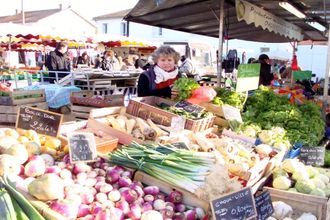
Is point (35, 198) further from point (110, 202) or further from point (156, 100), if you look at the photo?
point (156, 100)

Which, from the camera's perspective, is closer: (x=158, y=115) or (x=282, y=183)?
(x=282, y=183)

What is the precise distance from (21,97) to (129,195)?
4259 millimetres

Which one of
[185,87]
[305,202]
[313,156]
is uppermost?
[185,87]

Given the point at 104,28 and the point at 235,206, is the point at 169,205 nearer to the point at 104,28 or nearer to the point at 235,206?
the point at 235,206

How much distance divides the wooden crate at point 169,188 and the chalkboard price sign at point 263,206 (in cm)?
44

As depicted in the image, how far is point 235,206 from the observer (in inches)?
90.1

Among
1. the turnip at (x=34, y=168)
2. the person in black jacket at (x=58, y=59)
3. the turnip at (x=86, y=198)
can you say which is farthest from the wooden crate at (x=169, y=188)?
the person in black jacket at (x=58, y=59)

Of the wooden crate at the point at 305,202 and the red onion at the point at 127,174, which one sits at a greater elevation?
the red onion at the point at 127,174

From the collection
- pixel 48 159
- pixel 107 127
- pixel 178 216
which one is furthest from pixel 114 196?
pixel 107 127

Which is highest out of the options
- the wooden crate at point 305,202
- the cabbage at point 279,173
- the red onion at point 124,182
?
the red onion at point 124,182

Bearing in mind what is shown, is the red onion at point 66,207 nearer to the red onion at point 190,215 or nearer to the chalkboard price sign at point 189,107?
the red onion at point 190,215

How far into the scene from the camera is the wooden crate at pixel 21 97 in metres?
5.77

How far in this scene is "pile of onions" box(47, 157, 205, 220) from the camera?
2.04m

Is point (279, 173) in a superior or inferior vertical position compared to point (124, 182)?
inferior
